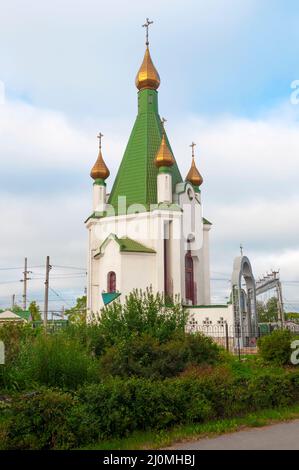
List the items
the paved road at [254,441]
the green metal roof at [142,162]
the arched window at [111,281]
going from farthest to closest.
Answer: the green metal roof at [142,162] < the arched window at [111,281] < the paved road at [254,441]

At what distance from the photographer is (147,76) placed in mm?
27500

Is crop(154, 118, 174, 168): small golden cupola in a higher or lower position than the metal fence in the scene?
higher

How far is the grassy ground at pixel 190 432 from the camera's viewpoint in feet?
21.7

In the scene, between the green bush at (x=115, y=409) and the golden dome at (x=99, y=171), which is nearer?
the green bush at (x=115, y=409)

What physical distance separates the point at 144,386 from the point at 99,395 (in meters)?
0.77


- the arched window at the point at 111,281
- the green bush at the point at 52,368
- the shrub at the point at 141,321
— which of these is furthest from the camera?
the arched window at the point at 111,281

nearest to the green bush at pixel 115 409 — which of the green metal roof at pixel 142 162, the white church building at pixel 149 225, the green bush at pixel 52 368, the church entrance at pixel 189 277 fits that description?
the green bush at pixel 52 368

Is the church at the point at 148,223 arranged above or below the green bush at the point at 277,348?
above

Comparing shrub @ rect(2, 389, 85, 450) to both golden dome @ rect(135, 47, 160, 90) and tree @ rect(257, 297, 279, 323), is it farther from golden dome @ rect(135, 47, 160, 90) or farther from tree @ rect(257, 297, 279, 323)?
tree @ rect(257, 297, 279, 323)

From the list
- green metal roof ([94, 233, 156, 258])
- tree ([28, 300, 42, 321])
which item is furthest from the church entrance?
tree ([28, 300, 42, 321])

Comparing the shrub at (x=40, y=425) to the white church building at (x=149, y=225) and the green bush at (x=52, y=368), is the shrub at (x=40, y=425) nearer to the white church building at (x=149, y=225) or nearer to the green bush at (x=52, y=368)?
the green bush at (x=52, y=368)

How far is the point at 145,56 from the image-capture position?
2816cm

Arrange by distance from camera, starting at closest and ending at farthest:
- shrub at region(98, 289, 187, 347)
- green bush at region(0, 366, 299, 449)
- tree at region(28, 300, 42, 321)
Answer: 1. green bush at region(0, 366, 299, 449)
2. shrub at region(98, 289, 187, 347)
3. tree at region(28, 300, 42, 321)

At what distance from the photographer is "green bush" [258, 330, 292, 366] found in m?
13.7
